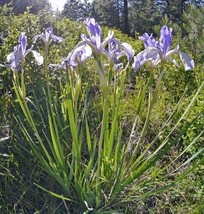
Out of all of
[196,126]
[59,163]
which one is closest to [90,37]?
[59,163]

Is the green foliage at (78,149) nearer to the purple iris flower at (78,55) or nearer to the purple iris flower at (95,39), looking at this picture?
the purple iris flower at (78,55)

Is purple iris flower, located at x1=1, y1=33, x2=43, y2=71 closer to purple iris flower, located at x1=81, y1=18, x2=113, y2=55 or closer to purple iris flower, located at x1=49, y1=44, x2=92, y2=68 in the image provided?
purple iris flower, located at x1=49, y1=44, x2=92, y2=68

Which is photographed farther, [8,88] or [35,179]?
[8,88]

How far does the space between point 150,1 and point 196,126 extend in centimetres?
1756

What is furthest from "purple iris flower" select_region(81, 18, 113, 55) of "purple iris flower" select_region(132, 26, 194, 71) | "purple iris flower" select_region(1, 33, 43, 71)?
"purple iris flower" select_region(1, 33, 43, 71)

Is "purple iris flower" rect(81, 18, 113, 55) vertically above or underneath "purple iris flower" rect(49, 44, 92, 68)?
above

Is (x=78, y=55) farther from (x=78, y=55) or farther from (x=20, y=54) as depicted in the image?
(x=20, y=54)

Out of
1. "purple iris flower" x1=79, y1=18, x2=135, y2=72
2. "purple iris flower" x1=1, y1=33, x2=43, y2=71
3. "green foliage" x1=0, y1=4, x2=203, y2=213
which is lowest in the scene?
"green foliage" x1=0, y1=4, x2=203, y2=213

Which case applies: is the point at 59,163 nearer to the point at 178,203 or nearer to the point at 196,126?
the point at 178,203

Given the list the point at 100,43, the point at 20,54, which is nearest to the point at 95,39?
the point at 100,43

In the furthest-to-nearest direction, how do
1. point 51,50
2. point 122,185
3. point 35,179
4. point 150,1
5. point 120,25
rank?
point 120,25
point 150,1
point 51,50
point 35,179
point 122,185

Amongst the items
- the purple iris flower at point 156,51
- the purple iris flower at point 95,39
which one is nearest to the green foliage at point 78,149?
the purple iris flower at point 156,51

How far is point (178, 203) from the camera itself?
208cm

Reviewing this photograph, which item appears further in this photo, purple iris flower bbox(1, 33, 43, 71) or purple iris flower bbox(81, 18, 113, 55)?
purple iris flower bbox(1, 33, 43, 71)
